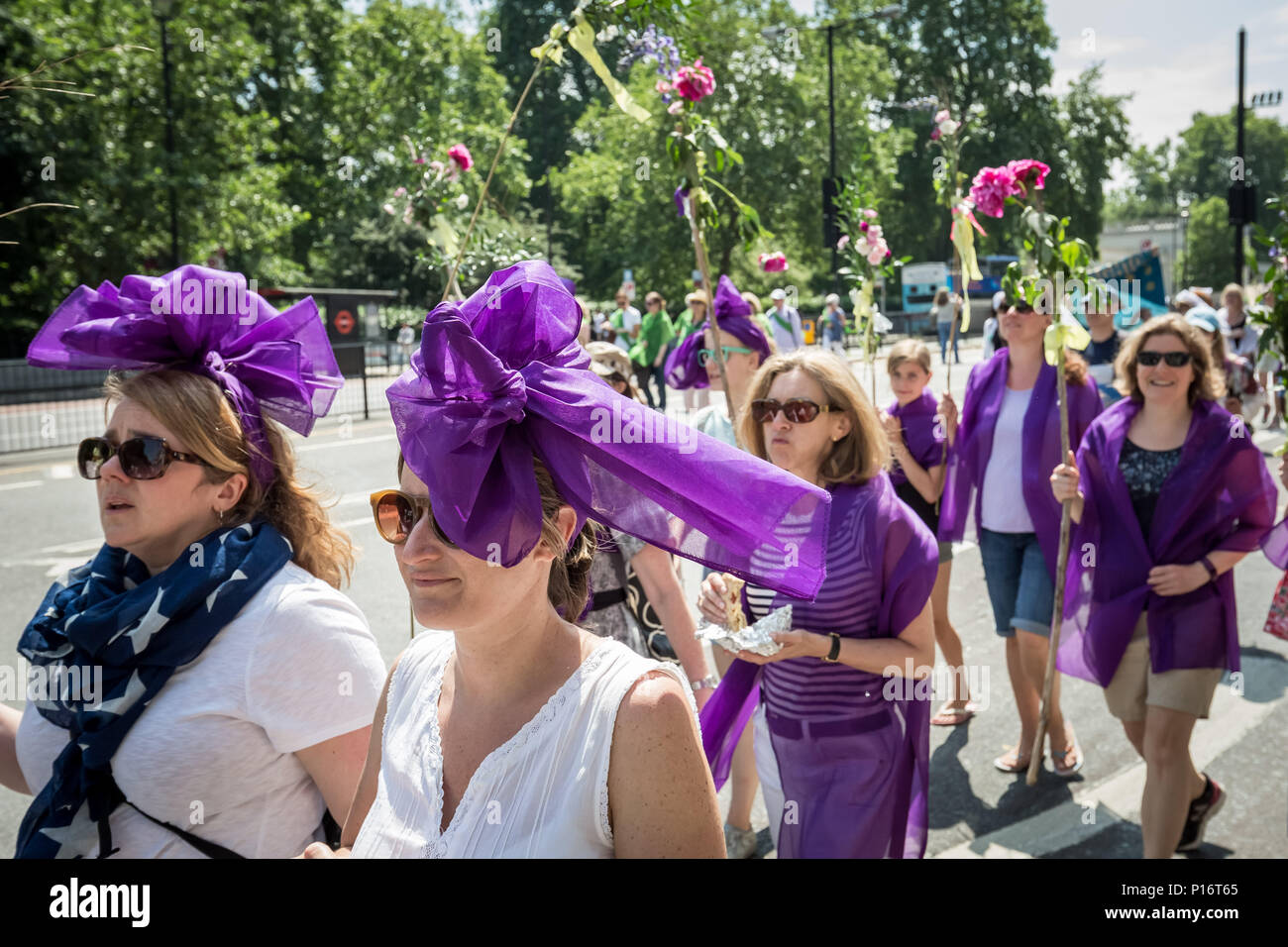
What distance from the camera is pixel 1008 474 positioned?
195 inches

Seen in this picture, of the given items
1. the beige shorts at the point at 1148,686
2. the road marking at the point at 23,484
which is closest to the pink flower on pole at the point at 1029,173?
the beige shorts at the point at 1148,686

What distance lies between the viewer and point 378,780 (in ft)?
5.97

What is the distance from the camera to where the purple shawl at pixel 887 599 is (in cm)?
294

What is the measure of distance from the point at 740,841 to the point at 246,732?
2.42 metres

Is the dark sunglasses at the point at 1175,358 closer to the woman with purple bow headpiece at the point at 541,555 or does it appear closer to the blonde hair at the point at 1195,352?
the blonde hair at the point at 1195,352

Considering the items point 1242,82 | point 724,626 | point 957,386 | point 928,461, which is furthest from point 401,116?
point 724,626

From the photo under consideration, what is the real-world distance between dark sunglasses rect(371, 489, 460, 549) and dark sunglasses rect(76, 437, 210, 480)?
0.92m

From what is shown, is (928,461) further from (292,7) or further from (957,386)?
(292,7)

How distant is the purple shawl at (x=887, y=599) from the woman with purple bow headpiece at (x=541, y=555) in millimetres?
1333

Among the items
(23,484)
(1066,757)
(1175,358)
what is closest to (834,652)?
(1175,358)

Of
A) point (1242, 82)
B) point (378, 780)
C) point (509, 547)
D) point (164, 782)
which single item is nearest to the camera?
point (509, 547)

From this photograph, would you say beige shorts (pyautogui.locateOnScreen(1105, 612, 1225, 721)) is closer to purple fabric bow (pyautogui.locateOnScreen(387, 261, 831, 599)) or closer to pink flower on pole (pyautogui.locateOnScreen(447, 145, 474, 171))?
purple fabric bow (pyautogui.locateOnScreen(387, 261, 831, 599))

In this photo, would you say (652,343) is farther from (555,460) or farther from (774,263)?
(555,460)
